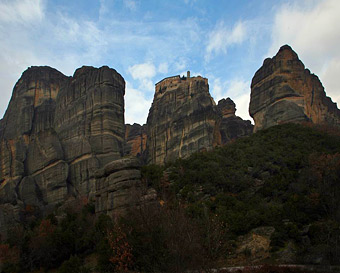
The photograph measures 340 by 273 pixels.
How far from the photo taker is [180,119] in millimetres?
68625

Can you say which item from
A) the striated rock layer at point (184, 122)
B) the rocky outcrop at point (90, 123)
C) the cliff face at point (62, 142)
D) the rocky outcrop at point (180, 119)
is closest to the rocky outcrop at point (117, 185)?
the cliff face at point (62, 142)

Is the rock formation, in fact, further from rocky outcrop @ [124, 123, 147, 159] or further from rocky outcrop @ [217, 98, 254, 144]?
rocky outcrop @ [124, 123, 147, 159]

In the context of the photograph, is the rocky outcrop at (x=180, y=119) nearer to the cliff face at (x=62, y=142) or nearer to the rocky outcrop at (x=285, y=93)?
the rocky outcrop at (x=285, y=93)

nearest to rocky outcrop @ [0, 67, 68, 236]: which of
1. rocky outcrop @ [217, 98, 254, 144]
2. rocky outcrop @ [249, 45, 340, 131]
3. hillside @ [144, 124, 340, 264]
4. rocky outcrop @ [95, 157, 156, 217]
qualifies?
Answer: rocky outcrop @ [95, 157, 156, 217]

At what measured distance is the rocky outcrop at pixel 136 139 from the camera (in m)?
87.7

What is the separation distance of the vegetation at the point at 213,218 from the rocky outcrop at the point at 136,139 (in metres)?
43.2

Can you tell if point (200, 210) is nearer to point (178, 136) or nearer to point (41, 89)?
point (178, 136)

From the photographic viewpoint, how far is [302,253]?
2177 centimetres

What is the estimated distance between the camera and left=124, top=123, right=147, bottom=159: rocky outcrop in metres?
87.7

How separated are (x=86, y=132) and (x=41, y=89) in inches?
733

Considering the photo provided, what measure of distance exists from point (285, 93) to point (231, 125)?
22.9 m

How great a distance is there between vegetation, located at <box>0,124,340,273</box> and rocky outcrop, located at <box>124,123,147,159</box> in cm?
4316

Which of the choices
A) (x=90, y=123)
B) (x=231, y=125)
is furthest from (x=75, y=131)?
(x=231, y=125)

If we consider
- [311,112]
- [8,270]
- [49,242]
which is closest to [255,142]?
[311,112]
